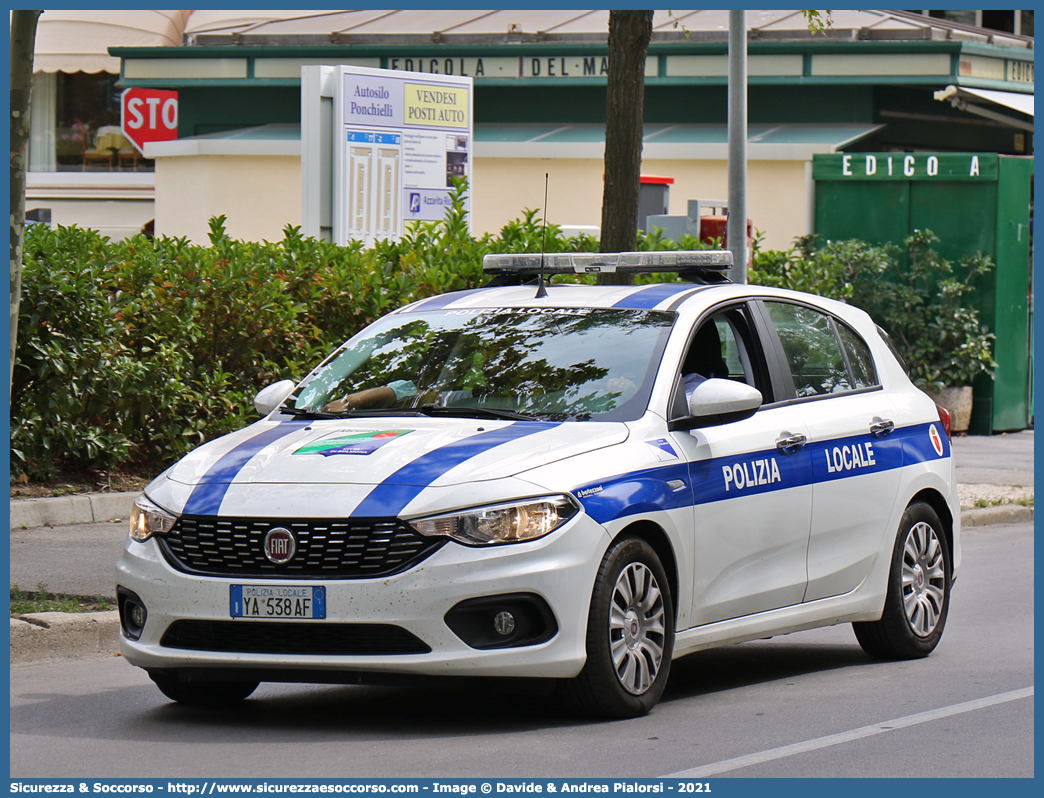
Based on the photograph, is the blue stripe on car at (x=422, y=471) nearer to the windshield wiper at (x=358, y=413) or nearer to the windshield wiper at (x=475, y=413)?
the windshield wiper at (x=475, y=413)

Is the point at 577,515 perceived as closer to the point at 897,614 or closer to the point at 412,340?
the point at 412,340

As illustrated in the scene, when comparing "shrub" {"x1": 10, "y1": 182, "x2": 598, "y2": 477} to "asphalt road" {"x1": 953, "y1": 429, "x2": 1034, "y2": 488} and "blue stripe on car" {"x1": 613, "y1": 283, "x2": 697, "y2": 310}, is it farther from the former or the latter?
"asphalt road" {"x1": 953, "y1": 429, "x2": 1034, "y2": 488}

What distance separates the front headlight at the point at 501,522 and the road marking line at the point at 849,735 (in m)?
1.01

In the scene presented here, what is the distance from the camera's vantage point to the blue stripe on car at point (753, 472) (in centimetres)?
631

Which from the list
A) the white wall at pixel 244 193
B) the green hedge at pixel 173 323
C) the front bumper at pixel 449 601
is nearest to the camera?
the front bumper at pixel 449 601

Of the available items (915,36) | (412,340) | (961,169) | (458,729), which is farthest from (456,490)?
(915,36)

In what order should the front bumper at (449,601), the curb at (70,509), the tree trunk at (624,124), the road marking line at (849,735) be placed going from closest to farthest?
the road marking line at (849,735) → the front bumper at (449,601) → the curb at (70,509) → the tree trunk at (624,124)

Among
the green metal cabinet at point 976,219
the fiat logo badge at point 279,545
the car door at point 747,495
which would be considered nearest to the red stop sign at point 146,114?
the green metal cabinet at point 976,219

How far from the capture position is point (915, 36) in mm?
24875

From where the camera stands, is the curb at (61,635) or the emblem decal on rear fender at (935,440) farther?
the emblem decal on rear fender at (935,440)

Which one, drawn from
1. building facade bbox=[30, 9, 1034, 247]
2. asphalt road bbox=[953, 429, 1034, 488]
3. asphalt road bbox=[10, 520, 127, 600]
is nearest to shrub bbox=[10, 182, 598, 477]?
asphalt road bbox=[10, 520, 127, 600]

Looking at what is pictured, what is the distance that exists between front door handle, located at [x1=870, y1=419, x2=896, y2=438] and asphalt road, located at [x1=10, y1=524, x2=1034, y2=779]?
111cm

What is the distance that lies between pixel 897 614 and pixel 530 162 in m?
19.7

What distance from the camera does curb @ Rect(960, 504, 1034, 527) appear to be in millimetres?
14188
